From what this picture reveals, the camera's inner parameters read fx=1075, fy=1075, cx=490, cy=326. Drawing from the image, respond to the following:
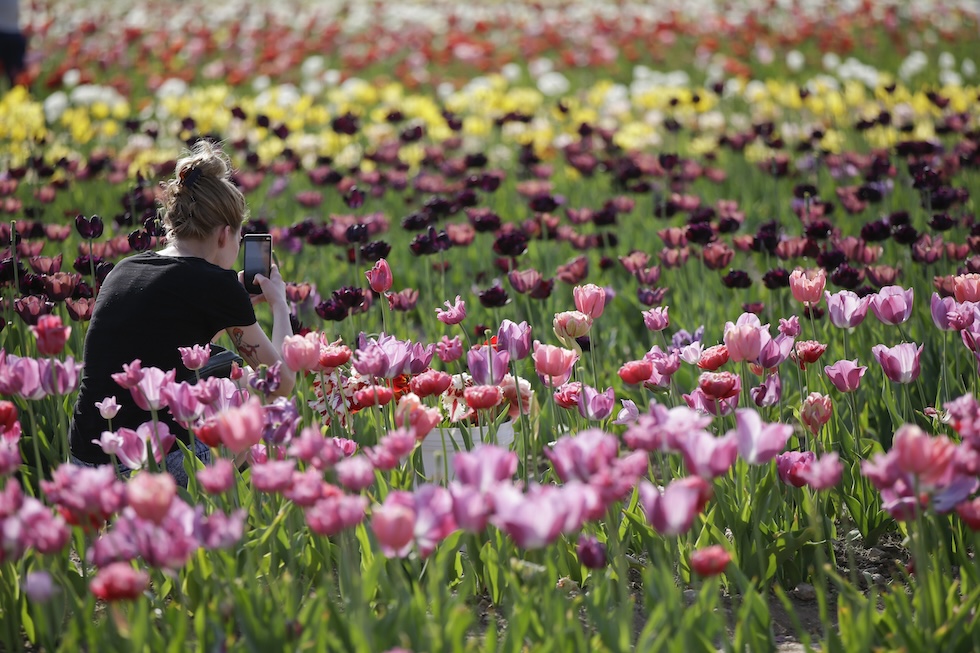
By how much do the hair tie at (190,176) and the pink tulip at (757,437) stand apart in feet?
5.91

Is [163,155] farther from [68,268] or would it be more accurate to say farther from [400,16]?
[400,16]

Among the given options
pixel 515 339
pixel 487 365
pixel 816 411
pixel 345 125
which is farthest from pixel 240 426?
pixel 345 125

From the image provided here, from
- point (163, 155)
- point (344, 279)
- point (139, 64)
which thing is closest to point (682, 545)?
point (344, 279)

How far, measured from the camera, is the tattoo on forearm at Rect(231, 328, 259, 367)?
307 centimetres

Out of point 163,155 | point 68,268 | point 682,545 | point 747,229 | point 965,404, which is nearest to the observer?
point 965,404

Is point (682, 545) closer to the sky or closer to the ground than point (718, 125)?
closer to the sky

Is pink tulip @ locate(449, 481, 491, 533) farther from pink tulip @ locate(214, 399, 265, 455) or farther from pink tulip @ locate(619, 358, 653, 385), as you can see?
pink tulip @ locate(619, 358, 653, 385)

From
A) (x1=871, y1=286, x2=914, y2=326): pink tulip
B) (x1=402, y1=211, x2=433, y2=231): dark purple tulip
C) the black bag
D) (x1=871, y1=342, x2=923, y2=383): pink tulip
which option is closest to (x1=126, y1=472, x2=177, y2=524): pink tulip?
the black bag

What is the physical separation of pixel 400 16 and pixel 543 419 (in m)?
12.7

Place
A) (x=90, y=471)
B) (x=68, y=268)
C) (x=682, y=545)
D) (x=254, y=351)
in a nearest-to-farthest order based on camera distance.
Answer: (x=90, y=471) → (x=682, y=545) → (x=254, y=351) → (x=68, y=268)

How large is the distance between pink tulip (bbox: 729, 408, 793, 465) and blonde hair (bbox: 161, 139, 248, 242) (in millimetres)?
1725

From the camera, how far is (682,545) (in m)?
2.46

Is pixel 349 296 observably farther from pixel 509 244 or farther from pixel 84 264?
pixel 84 264

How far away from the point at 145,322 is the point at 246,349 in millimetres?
325
